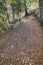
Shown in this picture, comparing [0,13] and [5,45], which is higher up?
[0,13]

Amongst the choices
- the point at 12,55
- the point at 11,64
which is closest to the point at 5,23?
the point at 12,55

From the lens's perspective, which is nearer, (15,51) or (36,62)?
(36,62)

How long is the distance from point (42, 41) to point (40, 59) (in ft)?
8.92

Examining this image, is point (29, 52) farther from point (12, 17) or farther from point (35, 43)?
point (12, 17)

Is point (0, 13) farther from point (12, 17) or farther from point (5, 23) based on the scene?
point (12, 17)

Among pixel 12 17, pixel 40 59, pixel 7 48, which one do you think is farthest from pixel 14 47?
pixel 12 17

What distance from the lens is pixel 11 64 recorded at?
830 cm

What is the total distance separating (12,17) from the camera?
899 inches

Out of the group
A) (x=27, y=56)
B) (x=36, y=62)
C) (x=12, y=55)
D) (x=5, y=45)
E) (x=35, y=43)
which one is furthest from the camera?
(x=5, y=45)

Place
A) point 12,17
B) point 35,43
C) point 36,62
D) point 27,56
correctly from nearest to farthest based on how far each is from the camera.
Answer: point 36,62
point 27,56
point 35,43
point 12,17

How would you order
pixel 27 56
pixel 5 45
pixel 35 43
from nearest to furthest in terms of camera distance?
1. pixel 27 56
2. pixel 35 43
3. pixel 5 45

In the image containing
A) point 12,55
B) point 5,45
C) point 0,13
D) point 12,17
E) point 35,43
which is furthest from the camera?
point 12,17

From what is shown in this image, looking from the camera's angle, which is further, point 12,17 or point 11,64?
point 12,17

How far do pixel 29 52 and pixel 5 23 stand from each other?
28.6 ft
